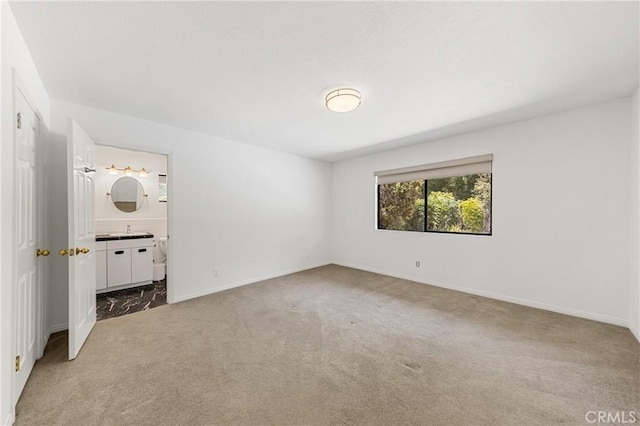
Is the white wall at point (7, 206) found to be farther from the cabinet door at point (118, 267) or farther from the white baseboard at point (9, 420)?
the cabinet door at point (118, 267)

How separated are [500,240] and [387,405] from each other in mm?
2934

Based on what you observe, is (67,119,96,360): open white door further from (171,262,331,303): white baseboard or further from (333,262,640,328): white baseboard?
(333,262,640,328): white baseboard

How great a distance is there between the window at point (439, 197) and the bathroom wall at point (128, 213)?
14.6ft

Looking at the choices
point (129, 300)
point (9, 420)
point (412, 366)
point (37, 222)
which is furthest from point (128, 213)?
point (412, 366)

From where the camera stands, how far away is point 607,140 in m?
2.70

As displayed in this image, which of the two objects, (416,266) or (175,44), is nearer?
(175,44)

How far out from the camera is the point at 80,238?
219 cm

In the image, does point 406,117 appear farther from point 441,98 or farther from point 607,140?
point 607,140

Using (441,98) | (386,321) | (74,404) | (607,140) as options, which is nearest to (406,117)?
(441,98)

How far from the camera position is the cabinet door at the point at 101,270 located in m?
3.58

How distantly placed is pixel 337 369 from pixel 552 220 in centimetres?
319

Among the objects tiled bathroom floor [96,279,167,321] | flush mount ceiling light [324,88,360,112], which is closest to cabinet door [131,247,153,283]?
tiled bathroom floor [96,279,167,321]

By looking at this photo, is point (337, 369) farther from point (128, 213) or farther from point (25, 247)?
point (128, 213)

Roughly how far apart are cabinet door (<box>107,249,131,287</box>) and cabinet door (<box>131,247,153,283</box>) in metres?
0.06
